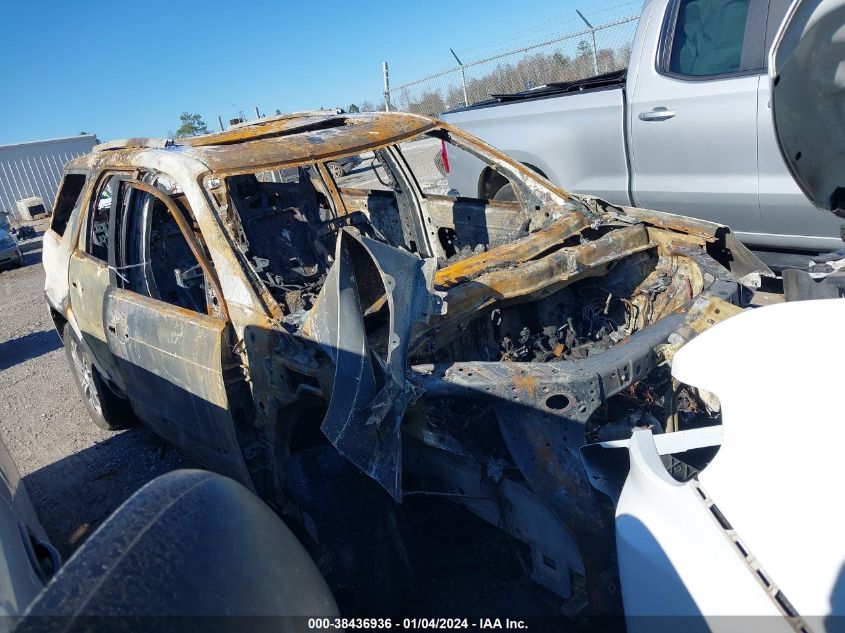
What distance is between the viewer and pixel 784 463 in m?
1.44

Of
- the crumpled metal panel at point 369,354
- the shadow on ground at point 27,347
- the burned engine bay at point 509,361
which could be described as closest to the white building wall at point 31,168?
the shadow on ground at point 27,347

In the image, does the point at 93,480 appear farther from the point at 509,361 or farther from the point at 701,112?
the point at 701,112

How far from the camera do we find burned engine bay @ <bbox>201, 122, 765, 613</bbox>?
212 cm

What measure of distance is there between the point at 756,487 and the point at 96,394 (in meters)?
4.05

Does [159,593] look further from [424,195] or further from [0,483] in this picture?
[424,195]

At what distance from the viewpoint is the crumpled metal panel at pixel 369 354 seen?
2.07 m

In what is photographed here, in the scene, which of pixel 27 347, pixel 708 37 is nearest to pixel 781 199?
pixel 708 37

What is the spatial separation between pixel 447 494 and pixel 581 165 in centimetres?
339

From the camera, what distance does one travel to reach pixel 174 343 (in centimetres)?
291

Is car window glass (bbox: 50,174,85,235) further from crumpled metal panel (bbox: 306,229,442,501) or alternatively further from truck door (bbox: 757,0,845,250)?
truck door (bbox: 757,0,845,250)

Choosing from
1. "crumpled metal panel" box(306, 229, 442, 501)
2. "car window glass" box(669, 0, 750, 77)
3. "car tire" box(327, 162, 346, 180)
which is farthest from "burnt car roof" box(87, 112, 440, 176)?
"car window glass" box(669, 0, 750, 77)

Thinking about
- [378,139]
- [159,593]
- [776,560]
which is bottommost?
[776,560]

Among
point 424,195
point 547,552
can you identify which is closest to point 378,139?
point 424,195

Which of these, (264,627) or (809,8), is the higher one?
(809,8)
